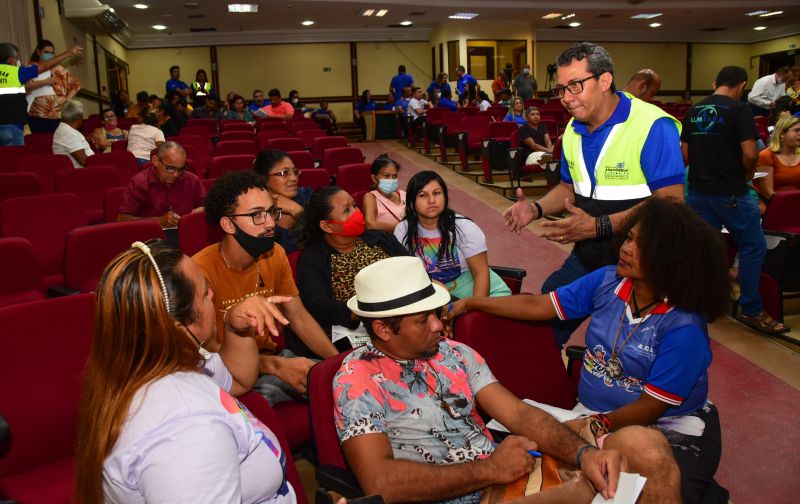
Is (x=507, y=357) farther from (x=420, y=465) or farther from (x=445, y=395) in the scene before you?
(x=420, y=465)

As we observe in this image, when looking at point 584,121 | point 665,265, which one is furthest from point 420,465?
point 584,121

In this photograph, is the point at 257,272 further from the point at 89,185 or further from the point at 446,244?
the point at 89,185

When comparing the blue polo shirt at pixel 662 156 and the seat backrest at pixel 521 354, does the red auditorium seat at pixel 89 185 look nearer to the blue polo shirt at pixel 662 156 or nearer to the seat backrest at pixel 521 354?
the seat backrest at pixel 521 354

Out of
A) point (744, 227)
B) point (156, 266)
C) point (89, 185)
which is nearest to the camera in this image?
point (156, 266)

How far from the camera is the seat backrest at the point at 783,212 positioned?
4.18 m

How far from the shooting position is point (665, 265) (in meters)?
1.87

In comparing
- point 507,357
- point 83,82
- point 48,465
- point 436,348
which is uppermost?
point 83,82

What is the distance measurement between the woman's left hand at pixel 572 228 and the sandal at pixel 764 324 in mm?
2213

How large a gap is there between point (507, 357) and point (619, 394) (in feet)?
1.23

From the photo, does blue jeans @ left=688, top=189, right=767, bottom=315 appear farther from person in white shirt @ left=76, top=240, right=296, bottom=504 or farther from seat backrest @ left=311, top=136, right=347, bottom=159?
seat backrest @ left=311, top=136, right=347, bottom=159

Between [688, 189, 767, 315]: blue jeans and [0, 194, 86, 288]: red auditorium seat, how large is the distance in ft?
12.6

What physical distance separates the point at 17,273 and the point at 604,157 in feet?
8.74

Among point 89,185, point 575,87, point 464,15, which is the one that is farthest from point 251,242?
point 464,15

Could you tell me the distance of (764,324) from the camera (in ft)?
12.7
